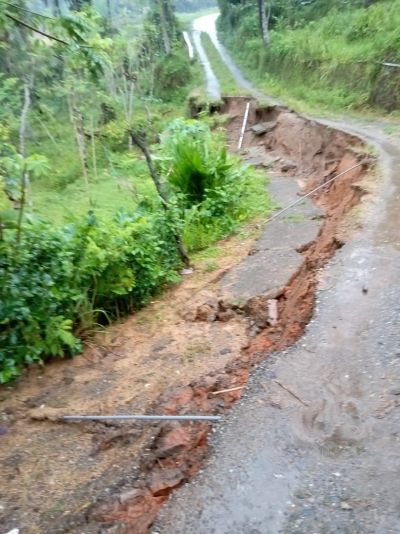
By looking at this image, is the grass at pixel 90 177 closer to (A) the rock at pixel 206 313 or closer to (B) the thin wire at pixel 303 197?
(A) the rock at pixel 206 313

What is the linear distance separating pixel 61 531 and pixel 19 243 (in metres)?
2.35

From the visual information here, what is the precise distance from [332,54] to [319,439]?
1599 centimetres

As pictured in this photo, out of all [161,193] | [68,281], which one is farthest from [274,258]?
[68,281]

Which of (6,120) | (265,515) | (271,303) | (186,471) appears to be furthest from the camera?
(6,120)

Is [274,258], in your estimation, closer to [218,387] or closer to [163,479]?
[218,387]

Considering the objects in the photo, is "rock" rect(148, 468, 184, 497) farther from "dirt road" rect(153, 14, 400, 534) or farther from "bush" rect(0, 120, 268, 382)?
"bush" rect(0, 120, 268, 382)

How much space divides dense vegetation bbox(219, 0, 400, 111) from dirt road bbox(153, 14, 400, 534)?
31.9 ft

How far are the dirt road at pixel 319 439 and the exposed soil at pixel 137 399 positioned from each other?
20cm

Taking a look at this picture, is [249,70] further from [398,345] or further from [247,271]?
[398,345]

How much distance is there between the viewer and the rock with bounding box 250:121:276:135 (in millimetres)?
16047

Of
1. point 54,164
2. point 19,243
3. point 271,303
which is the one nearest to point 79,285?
point 19,243

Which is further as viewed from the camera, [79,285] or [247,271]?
[247,271]

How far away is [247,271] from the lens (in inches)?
267

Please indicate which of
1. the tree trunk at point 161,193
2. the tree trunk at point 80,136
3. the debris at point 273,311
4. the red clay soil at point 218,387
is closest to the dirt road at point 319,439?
the red clay soil at point 218,387
